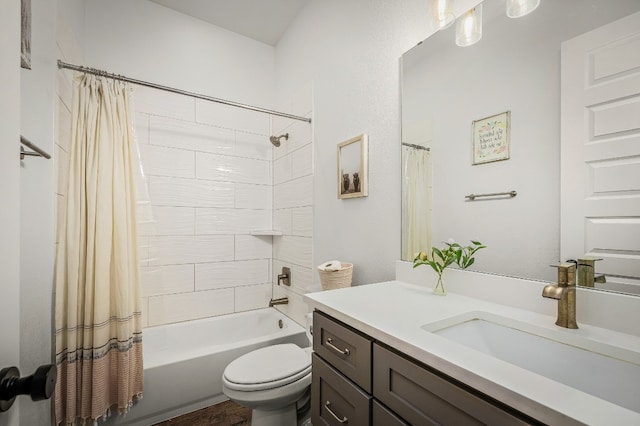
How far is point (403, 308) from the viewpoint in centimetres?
95

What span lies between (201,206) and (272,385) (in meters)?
1.55

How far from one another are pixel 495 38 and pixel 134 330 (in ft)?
7.53

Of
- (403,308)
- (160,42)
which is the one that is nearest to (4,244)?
(403,308)

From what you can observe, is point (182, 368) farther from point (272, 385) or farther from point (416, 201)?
point (416, 201)

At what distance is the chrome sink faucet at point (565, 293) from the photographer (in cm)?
75

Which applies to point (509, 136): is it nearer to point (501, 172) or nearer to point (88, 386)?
point (501, 172)

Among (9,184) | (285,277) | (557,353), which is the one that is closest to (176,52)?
(285,277)


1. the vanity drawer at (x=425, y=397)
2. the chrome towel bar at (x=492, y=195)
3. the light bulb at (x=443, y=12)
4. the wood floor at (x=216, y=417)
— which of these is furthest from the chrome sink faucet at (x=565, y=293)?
the wood floor at (x=216, y=417)

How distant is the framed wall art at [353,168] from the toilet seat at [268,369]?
96cm

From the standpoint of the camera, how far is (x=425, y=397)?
2.12ft

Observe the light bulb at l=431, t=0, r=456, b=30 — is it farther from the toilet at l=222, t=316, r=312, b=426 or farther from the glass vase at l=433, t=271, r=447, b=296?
the toilet at l=222, t=316, r=312, b=426

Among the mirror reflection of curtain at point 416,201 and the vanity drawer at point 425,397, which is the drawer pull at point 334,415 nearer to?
the vanity drawer at point 425,397

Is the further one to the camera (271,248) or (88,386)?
(271,248)

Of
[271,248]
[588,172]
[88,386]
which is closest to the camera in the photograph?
[588,172]
